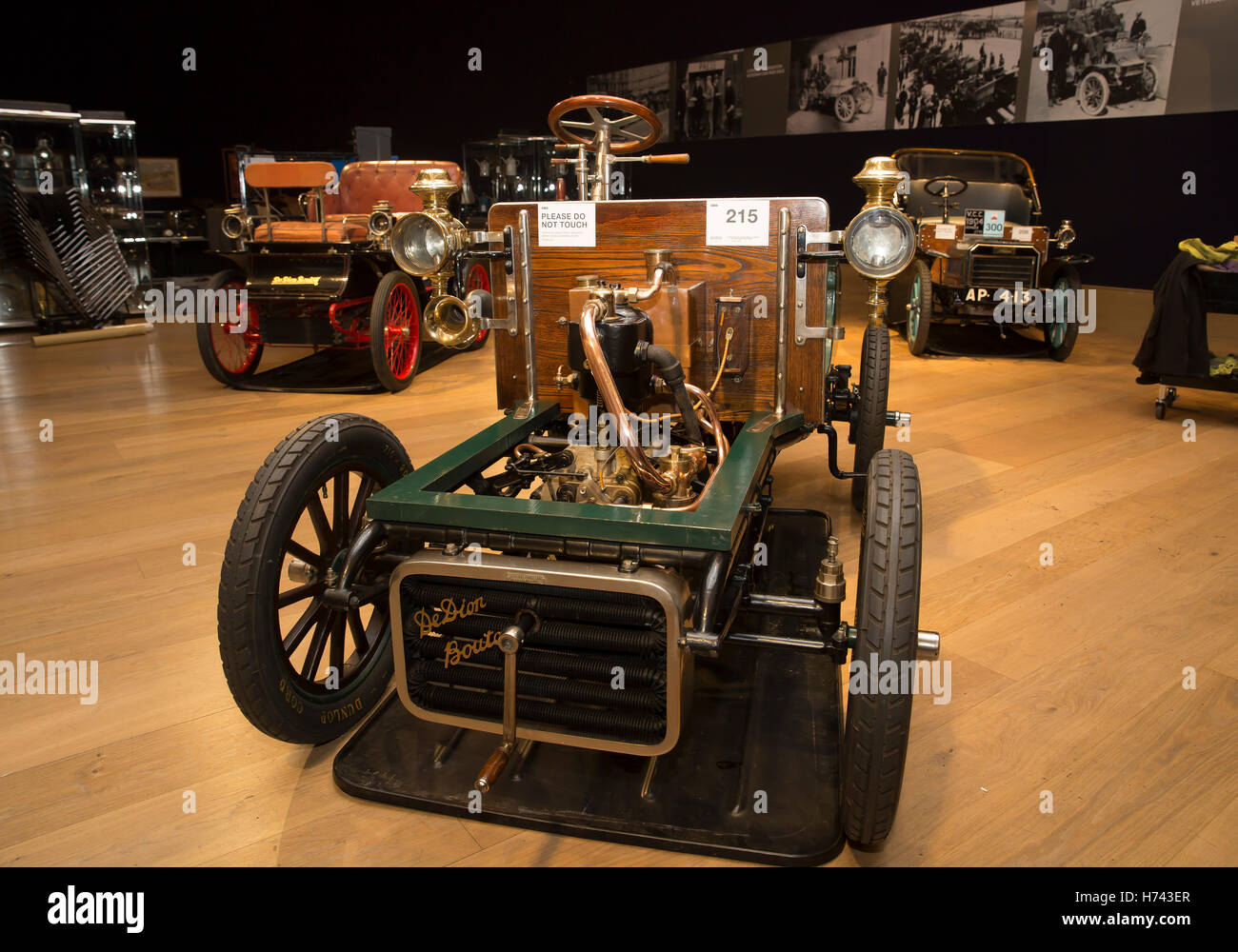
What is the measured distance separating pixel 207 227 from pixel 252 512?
328 inches

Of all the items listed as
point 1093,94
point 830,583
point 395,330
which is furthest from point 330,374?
point 1093,94

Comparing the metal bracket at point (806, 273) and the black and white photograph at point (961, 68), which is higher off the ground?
the black and white photograph at point (961, 68)

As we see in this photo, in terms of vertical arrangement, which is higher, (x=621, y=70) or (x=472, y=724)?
(x=621, y=70)

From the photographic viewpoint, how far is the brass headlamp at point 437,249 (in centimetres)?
220

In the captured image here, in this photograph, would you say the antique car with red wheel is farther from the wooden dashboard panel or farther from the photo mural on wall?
the photo mural on wall

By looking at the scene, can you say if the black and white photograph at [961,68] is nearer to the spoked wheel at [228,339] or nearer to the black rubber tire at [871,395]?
the black rubber tire at [871,395]

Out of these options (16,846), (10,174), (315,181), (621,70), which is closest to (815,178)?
(621,70)

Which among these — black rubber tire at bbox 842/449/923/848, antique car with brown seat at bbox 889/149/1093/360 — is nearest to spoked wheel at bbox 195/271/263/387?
antique car with brown seat at bbox 889/149/1093/360

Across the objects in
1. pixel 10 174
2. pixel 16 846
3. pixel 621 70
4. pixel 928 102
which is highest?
pixel 621 70

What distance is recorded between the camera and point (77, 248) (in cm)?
695

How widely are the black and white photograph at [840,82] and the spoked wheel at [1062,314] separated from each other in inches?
102

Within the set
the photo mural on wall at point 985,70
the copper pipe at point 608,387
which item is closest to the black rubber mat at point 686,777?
the copper pipe at point 608,387

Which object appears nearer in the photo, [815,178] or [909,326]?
[909,326]

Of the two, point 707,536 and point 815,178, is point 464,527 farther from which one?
point 815,178
